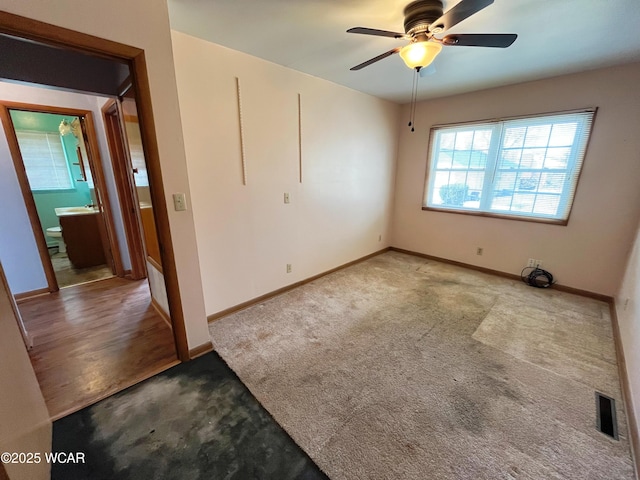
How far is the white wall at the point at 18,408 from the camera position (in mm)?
949

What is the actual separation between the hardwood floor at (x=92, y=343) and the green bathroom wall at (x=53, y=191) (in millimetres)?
2418

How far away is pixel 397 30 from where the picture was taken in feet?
6.51

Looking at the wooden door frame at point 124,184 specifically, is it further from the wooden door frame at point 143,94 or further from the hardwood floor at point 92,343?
the wooden door frame at point 143,94

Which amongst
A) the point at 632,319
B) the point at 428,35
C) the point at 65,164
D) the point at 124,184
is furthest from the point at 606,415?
the point at 65,164

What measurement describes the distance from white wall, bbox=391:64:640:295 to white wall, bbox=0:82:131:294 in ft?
15.0

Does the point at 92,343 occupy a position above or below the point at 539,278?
below

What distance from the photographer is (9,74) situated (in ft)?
6.20

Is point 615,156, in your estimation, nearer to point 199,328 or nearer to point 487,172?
point 487,172

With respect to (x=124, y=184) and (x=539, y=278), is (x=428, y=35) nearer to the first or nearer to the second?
(x=539, y=278)

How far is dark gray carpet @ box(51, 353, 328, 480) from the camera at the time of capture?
125cm

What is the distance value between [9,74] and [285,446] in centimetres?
319

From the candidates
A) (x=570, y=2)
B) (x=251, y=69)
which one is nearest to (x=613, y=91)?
(x=570, y=2)

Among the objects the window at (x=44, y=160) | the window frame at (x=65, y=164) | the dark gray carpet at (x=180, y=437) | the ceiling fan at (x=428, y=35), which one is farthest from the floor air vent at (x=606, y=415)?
the window at (x=44, y=160)

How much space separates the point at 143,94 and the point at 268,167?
1.25 meters
